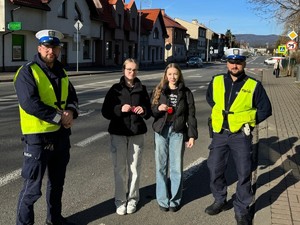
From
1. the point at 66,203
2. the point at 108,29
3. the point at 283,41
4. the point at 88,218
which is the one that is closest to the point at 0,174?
the point at 66,203

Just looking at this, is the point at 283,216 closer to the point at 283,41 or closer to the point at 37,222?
the point at 37,222

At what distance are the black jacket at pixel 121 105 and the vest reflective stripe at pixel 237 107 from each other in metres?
0.78

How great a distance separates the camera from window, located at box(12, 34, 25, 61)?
90.1 ft

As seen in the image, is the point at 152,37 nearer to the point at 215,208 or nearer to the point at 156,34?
the point at 156,34

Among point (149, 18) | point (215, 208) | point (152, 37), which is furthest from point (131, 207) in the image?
point (149, 18)

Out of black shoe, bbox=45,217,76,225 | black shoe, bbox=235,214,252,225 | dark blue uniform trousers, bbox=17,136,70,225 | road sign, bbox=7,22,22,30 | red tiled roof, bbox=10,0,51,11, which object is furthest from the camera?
red tiled roof, bbox=10,0,51,11

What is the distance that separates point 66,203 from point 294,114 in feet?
30.2

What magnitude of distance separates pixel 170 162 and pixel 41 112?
174 centimetres

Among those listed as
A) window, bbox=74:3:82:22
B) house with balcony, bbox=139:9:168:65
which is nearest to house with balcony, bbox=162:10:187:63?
house with balcony, bbox=139:9:168:65

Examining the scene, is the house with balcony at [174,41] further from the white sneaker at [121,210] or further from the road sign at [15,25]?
the white sneaker at [121,210]

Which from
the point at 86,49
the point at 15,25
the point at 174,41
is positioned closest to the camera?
the point at 15,25

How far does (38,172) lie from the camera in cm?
356

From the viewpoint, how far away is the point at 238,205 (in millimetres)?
4281

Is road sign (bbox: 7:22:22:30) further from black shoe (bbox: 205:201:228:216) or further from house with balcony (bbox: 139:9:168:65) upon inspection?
house with balcony (bbox: 139:9:168:65)
